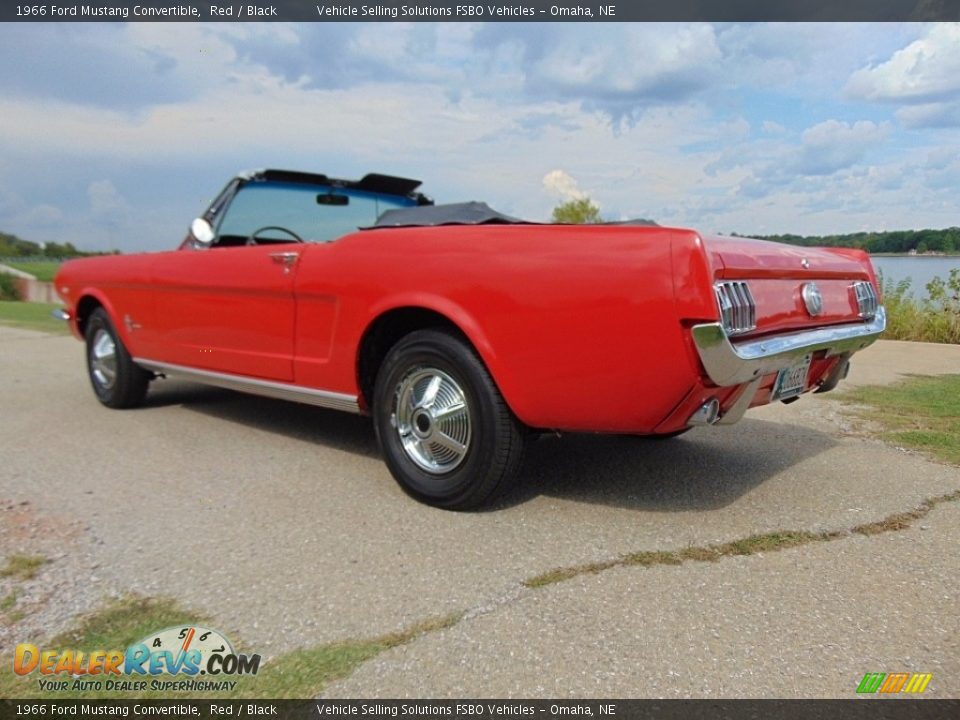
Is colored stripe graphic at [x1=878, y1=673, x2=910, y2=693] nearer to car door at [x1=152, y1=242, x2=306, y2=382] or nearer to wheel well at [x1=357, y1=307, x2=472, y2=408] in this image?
wheel well at [x1=357, y1=307, x2=472, y2=408]

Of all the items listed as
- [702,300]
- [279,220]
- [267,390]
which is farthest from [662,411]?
[279,220]

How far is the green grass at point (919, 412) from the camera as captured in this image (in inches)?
170

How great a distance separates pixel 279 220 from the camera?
189 inches

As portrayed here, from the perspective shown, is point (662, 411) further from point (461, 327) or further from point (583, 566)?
point (461, 327)

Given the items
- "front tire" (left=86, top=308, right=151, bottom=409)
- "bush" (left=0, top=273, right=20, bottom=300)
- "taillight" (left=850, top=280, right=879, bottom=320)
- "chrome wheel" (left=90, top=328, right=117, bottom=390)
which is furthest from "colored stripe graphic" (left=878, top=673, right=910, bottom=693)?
"bush" (left=0, top=273, right=20, bottom=300)

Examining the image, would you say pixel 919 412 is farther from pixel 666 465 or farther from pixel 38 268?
pixel 38 268

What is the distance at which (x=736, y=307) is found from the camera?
8.64 ft

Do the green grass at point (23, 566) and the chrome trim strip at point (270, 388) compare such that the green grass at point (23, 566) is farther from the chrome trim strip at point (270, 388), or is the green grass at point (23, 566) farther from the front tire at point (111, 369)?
the front tire at point (111, 369)

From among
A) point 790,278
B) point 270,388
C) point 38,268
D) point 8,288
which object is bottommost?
point 8,288

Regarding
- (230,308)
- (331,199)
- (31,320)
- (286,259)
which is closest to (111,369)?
(230,308)

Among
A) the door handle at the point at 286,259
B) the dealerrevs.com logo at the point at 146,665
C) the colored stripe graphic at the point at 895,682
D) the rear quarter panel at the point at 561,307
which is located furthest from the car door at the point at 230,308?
the colored stripe graphic at the point at 895,682

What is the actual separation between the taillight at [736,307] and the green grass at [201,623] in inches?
52.0

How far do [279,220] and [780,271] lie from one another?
3106mm

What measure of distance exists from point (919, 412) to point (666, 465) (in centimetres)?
257
